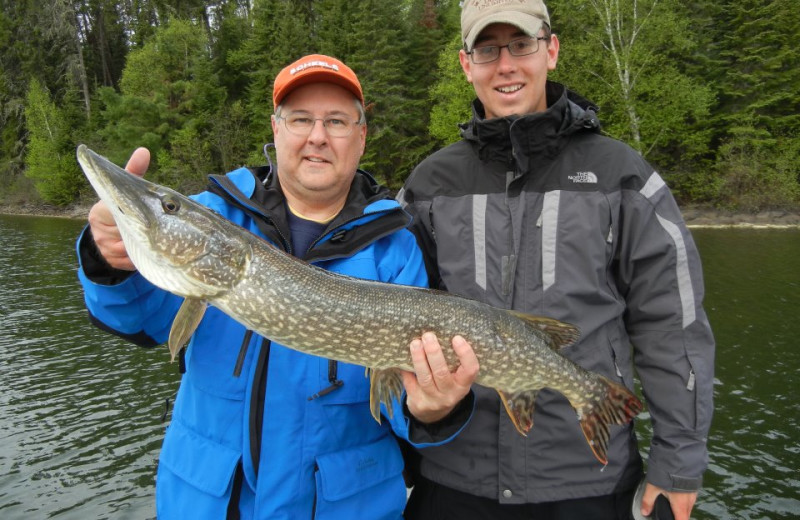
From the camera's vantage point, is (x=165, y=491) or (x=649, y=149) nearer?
(x=165, y=491)

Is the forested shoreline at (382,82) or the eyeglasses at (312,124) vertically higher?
the forested shoreline at (382,82)

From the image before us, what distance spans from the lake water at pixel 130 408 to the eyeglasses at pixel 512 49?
194 inches

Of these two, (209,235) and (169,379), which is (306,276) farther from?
(169,379)

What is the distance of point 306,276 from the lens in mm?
2238

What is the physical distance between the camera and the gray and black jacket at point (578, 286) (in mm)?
2285

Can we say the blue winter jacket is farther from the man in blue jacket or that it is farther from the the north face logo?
the the north face logo

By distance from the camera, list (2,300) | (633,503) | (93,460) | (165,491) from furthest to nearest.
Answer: (2,300), (93,460), (633,503), (165,491)

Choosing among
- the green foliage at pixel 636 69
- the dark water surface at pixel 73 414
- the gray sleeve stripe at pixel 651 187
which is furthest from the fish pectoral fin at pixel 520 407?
the green foliage at pixel 636 69

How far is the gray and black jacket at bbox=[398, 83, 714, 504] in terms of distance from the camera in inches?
90.0

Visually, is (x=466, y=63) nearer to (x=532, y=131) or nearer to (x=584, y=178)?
(x=532, y=131)

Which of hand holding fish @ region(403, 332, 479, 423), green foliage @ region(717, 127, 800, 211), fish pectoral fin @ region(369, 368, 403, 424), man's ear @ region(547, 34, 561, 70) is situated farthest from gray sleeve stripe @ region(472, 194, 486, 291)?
green foliage @ region(717, 127, 800, 211)

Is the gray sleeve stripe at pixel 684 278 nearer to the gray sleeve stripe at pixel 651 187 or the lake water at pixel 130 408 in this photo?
the gray sleeve stripe at pixel 651 187

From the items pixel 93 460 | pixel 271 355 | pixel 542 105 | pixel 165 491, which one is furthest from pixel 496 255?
pixel 93 460

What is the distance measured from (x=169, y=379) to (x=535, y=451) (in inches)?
305
